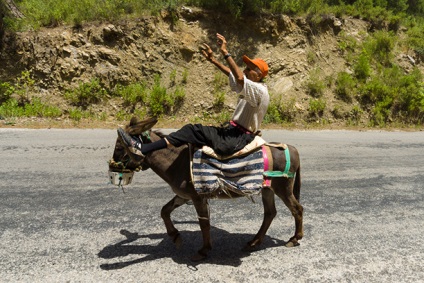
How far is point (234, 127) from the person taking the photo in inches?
172

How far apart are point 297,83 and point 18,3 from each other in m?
14.5

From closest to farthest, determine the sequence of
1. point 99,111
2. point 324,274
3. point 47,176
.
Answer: point 324,274, point 47,176, point 99,111

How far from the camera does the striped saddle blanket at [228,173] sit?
4086 millimetres

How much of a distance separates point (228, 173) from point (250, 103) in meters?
0.89

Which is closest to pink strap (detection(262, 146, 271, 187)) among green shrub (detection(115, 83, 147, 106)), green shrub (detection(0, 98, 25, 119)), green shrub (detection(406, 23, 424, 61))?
green shrub (detection(115, 83, 147, 106))

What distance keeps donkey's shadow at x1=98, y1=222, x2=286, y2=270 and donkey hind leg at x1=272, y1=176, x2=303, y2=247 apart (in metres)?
0.20

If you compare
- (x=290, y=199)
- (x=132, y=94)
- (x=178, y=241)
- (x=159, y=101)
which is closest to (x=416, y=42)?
(x=159, y=101)

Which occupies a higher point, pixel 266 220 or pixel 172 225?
pixel 266 220

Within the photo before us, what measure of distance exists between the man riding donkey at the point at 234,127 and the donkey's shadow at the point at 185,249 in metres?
1.31

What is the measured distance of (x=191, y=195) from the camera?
167 inches

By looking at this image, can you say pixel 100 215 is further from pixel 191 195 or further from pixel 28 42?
pixel 28 42

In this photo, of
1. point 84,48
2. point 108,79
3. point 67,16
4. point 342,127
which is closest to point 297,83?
point 342,127

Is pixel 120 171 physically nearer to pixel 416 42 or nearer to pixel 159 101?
pixel 159 101

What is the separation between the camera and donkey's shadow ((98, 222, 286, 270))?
431 cm
